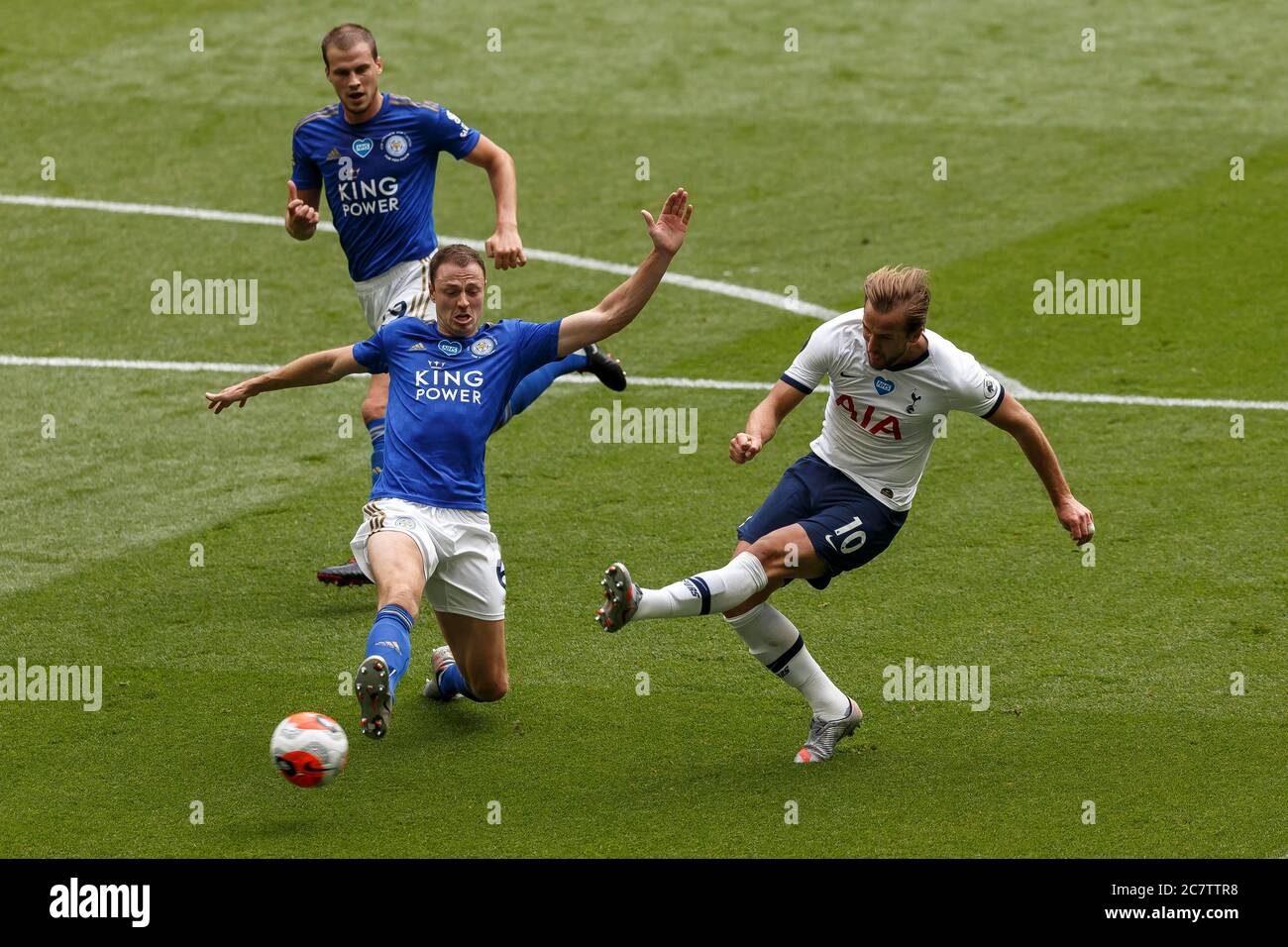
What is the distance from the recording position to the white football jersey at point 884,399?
770 cm

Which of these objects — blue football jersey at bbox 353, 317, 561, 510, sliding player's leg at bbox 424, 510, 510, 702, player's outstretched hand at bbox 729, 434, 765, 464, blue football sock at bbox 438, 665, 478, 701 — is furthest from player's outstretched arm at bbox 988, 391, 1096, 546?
blue football sock at bbox 438, 665, 478, 701

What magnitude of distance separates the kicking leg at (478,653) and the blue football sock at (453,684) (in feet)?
0.03

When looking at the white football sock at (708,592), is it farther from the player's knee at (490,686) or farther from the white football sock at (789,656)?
the player's knee at (490,686)

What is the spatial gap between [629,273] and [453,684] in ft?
21.7

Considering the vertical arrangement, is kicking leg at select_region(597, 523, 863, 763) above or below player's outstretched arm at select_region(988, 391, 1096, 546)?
below

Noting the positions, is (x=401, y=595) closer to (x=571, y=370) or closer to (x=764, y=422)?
(x=764, y=422)

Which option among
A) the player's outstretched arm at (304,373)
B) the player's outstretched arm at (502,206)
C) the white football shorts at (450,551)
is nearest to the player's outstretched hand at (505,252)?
the player's outstretched arm at (502,206)

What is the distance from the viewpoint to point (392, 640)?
7.09 m

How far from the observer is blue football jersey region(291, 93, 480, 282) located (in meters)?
10.1

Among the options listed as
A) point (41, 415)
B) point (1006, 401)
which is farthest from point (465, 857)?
point (41, 415)

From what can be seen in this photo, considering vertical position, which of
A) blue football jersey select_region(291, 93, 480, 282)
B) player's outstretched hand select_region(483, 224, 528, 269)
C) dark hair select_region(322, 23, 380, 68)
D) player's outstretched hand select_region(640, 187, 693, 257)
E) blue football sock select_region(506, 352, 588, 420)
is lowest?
blue football sock select_region(506, 352, 588, 420)

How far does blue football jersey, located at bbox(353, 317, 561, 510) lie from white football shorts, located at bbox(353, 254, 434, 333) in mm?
1926

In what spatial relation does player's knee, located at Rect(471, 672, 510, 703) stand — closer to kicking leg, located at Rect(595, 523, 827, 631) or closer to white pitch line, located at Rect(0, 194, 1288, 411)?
kicking leg, located at Rect(595, 523, 827, 631)

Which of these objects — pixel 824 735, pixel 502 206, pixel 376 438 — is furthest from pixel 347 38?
pixel 824 735
